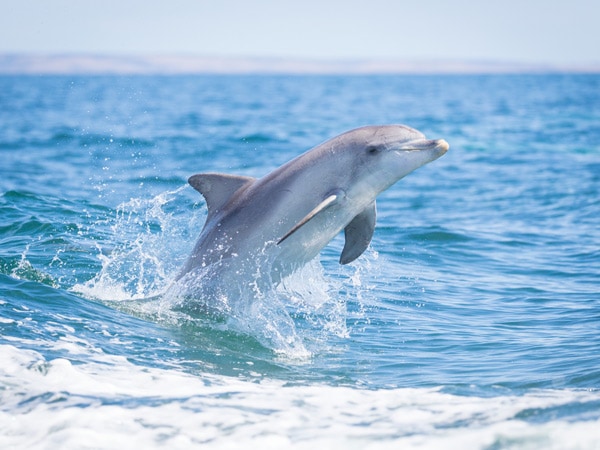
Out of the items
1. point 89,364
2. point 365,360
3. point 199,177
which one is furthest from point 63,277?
point 365,360

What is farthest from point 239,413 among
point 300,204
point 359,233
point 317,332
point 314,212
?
point 359,233

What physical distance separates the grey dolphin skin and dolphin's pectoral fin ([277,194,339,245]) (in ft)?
0.05

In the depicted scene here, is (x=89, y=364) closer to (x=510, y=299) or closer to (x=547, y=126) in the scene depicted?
(x=510, y=299)

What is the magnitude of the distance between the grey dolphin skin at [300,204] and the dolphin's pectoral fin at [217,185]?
0.01m

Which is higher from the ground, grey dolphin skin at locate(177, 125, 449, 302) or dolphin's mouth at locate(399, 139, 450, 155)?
Result: dolphin's mouth at locate(399, 139, 450, 155)

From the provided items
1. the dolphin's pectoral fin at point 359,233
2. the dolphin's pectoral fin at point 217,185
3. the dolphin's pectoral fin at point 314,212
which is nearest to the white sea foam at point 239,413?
the dolphin's pectoral fin at point 314,212

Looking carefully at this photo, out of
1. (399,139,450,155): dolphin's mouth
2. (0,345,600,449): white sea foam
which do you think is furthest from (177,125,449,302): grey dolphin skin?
(0,345,600,449): white sea foam

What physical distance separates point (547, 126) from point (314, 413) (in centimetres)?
3720

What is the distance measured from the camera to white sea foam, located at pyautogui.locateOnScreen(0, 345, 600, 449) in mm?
5586

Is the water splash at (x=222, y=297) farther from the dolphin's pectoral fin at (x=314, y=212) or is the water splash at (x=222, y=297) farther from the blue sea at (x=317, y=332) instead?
the dolphin's pectoral fin at (x=314, y=212)

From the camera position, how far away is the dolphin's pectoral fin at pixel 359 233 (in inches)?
352

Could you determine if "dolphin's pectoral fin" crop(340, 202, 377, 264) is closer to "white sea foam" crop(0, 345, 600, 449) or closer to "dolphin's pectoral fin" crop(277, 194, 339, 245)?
"dolphin's pectoral fin" crop(277, 194, 339, 245)

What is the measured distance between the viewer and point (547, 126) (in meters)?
41.0

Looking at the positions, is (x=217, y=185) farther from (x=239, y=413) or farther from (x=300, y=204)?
(x=239, y=413)
